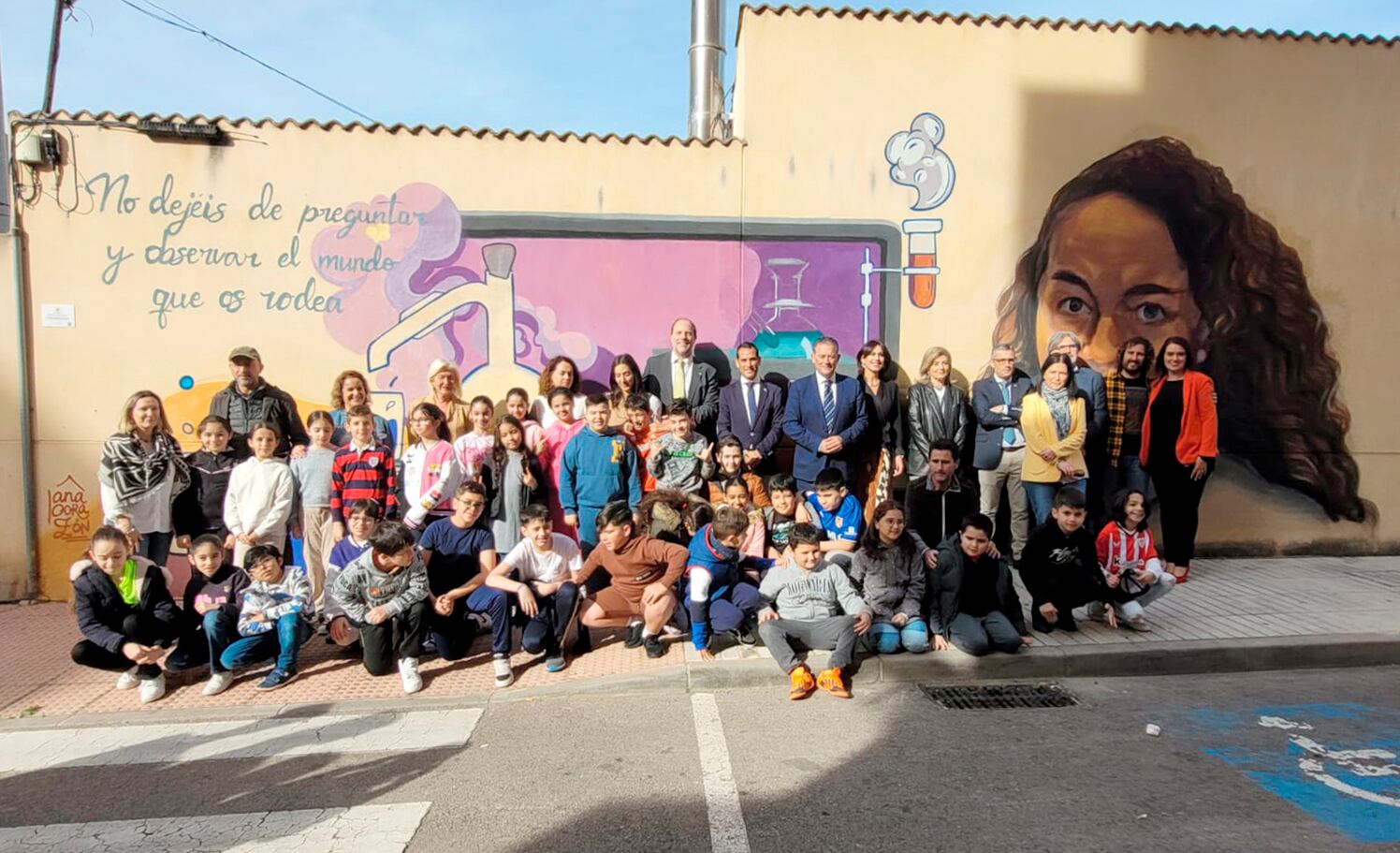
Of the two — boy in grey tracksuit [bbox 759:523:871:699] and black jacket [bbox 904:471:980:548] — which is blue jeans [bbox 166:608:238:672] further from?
black jacket [bbox 904:471:980:548]

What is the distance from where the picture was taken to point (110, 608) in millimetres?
4844

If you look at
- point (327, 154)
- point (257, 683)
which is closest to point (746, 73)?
point (327, 154)

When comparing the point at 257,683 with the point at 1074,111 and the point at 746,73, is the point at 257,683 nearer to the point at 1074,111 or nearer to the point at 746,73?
the point at 746,73

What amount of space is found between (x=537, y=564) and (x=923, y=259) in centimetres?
430

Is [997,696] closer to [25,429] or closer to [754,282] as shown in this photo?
[754,282]

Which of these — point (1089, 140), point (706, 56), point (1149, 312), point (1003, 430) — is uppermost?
point (706, 56)

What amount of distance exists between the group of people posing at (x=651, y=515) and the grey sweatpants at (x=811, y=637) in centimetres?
2

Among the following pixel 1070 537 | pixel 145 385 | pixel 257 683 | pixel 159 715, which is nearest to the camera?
pixel 159 715

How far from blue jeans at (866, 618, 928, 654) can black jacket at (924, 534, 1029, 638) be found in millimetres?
178

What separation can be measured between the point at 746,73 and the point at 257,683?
5878 mm

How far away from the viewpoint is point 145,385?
6770 millimetres

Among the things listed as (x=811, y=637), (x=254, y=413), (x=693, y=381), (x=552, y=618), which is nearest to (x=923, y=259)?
(x=693, y=381)

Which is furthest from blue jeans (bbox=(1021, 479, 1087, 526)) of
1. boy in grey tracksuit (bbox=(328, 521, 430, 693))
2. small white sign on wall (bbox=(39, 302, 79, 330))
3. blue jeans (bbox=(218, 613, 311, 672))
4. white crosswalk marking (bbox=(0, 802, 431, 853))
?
small white sign on wall (bbox=(39, 302, 79, 330))
